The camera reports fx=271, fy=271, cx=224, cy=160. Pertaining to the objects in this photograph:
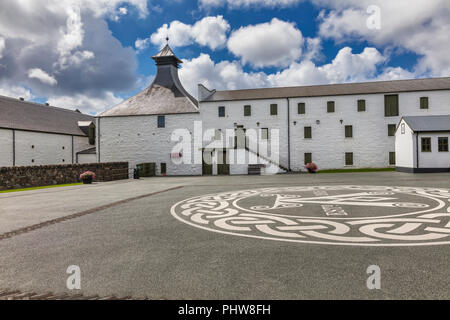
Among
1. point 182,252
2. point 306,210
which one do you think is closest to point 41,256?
point 182,252

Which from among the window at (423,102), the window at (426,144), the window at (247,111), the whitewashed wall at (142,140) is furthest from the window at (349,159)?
the whitewashed wall at (142,140)

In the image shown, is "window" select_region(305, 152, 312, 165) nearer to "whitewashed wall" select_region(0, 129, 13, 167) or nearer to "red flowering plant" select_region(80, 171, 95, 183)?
"red flowering plant" select_region(80, 171, 95, 183)

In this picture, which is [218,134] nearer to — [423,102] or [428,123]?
[428,123]

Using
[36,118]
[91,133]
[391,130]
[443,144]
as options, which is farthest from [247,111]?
[36,118]

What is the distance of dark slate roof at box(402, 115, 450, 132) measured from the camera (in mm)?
25875

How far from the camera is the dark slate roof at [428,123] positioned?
25.9 metres

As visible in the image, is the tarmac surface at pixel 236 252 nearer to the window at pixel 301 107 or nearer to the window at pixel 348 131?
the window at pixel 348 131

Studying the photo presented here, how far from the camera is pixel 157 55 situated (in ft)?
138

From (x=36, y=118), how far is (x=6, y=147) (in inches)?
329

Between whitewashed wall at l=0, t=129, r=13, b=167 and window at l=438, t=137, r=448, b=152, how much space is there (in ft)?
148

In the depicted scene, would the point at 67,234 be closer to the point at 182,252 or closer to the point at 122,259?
the point at 122,259

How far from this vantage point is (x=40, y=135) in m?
35.6

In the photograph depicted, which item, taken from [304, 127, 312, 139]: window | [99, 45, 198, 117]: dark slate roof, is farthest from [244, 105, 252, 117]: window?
[304, 127, 312, 139]: window

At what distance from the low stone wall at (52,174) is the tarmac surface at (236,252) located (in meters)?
12.9
